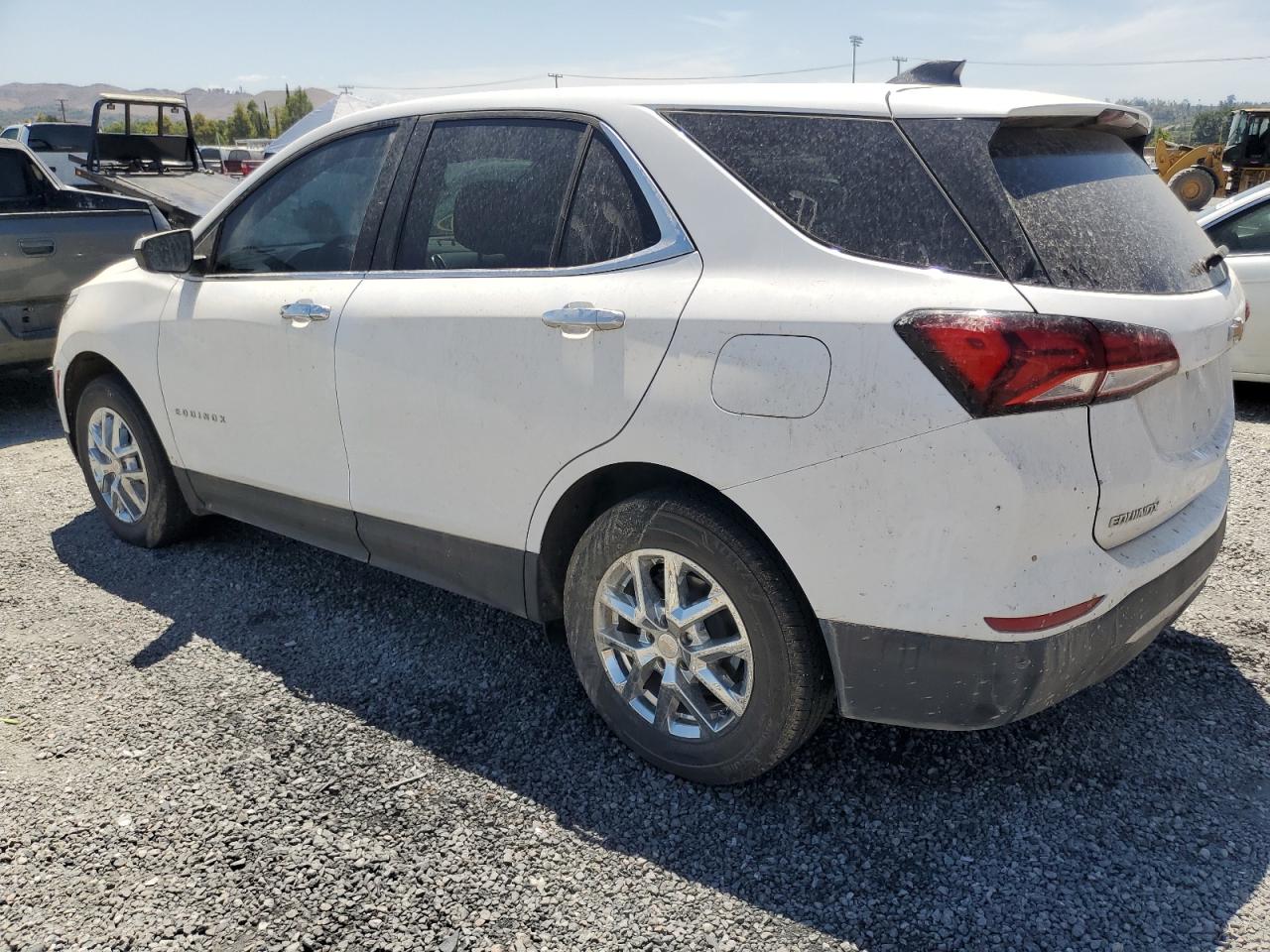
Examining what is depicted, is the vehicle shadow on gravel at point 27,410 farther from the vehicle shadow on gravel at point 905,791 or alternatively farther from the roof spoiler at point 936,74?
the roof spoiler at point 936,74

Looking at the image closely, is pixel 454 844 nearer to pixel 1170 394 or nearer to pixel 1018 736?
pixel 1018 736

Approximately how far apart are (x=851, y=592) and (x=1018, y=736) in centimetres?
108

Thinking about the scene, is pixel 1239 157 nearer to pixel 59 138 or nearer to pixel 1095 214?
pixel 59 138

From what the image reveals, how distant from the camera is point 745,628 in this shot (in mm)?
2602

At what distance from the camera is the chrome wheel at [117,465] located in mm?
4582

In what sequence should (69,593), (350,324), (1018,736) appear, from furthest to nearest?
(69,593) < (350,324) < (1018,736)

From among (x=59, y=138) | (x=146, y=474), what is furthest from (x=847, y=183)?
(x=59, y=138)

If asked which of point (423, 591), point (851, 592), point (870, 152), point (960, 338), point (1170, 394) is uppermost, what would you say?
point (870, 152)

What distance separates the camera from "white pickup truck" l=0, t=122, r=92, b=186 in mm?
16438

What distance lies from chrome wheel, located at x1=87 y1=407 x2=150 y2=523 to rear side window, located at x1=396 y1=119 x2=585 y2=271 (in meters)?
2.01

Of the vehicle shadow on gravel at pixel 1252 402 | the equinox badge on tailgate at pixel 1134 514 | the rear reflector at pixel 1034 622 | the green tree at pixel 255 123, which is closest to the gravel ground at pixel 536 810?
the rear reflector at pixel 1034 622

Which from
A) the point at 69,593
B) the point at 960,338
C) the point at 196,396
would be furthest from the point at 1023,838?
the point at 69,593

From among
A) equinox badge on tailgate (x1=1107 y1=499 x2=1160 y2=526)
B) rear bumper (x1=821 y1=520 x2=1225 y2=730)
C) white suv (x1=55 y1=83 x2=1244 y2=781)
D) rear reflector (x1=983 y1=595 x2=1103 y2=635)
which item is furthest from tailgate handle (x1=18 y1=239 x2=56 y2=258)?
equinox badge on tailgate (x1=1107 y1=499 x2=1160 y2=526)

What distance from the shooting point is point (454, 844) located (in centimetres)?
266
